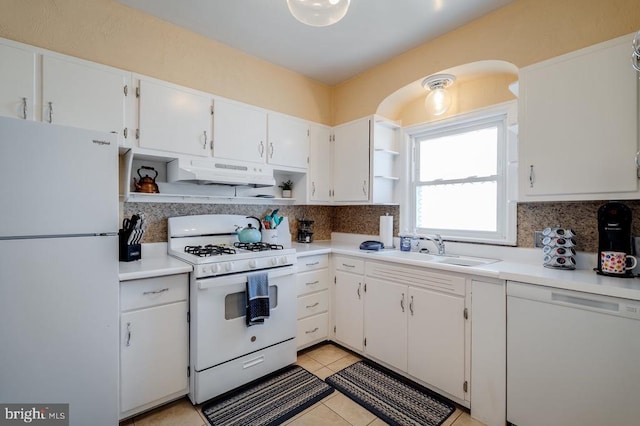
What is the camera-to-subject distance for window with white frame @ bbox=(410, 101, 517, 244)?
2.36 metres

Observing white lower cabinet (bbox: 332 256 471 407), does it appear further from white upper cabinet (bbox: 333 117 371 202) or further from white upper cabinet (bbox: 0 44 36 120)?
white upper cabinet (bbox: 0 44 36 120)

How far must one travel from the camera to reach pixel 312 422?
1.82m

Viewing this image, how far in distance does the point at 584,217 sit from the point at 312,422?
86.5 inches

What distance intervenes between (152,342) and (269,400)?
878 millimetres

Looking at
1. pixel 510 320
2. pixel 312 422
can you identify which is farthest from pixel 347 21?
pixel 312 422

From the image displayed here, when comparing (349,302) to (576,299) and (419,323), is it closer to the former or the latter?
(419,323)

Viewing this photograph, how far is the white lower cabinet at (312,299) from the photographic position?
103 inches

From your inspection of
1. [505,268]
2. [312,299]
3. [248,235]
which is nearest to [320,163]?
[248,235]


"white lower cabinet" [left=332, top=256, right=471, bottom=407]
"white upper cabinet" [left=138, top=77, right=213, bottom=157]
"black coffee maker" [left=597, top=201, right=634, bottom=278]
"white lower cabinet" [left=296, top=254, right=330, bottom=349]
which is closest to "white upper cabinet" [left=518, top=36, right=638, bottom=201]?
"black coffee maker" [left=597, top=201, right=634, bottom=278]

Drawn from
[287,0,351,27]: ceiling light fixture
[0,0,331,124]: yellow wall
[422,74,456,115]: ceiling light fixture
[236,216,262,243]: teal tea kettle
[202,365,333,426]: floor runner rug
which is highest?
[0,0,331,124]: yellow wall

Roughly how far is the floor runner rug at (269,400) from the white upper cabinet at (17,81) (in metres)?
2.16

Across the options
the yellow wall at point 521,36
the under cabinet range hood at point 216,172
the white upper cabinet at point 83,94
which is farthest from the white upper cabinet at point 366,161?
the white upper cabinet at point 83,94

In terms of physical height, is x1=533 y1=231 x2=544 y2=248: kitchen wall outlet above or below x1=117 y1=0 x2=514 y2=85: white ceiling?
below

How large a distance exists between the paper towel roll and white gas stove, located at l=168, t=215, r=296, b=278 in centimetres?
100
